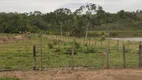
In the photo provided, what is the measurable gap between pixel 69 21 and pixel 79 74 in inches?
2251

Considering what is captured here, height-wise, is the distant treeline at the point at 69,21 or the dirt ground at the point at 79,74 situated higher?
the distant treeline at the point at 69,21

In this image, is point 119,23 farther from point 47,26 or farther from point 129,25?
point 47,26

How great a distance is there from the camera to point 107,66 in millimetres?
15359

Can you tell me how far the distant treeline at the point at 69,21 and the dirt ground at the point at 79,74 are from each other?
39.4 metres

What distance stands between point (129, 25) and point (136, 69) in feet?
229

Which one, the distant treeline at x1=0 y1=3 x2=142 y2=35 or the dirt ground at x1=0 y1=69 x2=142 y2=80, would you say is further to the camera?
the distant treeline at x1=0 y1=3 x2=142 y2=35

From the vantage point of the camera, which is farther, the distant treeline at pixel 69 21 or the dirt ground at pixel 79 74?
the distant treeline at pixel 69 21

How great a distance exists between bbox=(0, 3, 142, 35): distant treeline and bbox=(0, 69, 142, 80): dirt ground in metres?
39.4

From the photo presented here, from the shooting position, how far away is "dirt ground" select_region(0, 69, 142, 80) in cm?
1301

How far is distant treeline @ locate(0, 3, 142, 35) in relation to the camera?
2349 inches

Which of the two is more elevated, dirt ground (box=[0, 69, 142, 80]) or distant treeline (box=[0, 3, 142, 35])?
distant treeline (box=[0, 3, 142, 35])

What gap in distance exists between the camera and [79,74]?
13.6m

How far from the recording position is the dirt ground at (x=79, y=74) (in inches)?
512

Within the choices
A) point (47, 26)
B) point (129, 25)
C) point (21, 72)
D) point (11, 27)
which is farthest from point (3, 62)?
point (129, 25)
